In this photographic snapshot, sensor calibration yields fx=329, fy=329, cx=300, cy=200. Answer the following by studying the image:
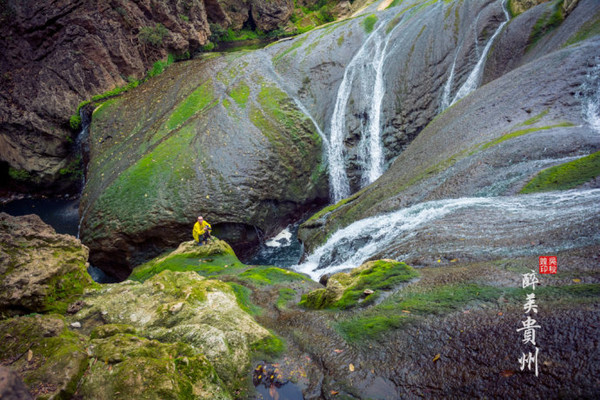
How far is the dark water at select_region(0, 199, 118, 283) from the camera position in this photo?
72.3 feet

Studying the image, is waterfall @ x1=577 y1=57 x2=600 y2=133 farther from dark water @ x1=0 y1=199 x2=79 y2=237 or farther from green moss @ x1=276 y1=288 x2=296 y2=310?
dark water @ x1=0 y1=199 x2=79 y2=237

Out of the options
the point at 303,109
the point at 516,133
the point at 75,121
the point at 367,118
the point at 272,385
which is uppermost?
the point at 303,109

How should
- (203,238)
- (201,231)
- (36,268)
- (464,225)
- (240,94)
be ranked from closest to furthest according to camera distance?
(36,268) → (464,225) → (201,231) → (203,238) → (240,94)

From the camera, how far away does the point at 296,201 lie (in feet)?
66.0

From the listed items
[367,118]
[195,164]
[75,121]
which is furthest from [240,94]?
[75,121]

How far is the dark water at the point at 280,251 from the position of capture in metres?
16.9

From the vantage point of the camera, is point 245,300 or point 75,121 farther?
point 75,121

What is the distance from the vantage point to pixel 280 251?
1773 cm

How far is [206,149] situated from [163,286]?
39.5 ft

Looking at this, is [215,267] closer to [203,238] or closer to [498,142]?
[203,238]

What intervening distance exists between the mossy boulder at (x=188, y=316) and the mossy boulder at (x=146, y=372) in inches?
19.6

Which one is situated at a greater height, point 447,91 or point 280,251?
point 447,91

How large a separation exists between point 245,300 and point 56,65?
84.9ft

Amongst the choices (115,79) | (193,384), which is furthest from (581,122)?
(115,79)
